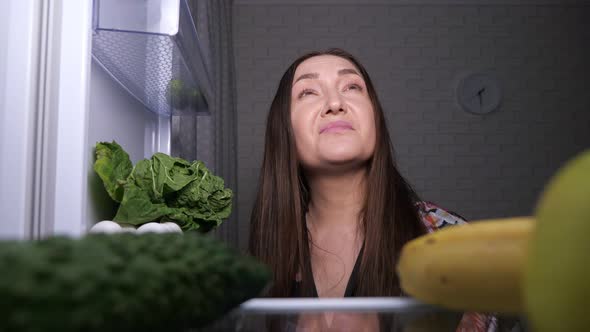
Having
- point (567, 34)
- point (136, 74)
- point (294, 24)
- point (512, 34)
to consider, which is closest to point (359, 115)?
point (136, 74)

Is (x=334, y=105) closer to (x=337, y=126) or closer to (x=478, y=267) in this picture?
(x=337, y=126)

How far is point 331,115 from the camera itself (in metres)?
0.98

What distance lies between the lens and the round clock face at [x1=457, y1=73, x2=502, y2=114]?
298cm

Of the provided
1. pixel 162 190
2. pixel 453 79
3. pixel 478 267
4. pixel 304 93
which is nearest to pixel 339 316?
pixel 478 267

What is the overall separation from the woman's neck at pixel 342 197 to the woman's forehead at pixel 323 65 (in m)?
0.24

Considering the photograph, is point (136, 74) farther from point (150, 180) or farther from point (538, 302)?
point (538, 302)

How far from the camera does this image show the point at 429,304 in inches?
12.1

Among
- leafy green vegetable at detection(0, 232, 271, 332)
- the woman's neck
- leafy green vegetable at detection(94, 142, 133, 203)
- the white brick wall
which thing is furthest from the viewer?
the white brick wall

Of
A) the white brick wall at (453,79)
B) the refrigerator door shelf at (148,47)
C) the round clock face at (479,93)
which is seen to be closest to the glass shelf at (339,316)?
the refrigerator door shelf at (148,47)

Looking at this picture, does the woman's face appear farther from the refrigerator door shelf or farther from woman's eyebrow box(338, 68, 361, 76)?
the refrigerator door shelf

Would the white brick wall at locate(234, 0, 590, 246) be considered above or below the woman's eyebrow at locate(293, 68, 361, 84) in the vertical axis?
above

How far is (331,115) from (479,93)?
235 cm

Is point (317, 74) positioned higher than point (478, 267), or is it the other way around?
point (317, 74)

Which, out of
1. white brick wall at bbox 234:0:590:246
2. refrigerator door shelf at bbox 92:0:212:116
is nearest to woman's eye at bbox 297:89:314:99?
refrigerator door shelf at bbox 92:0:212:116
